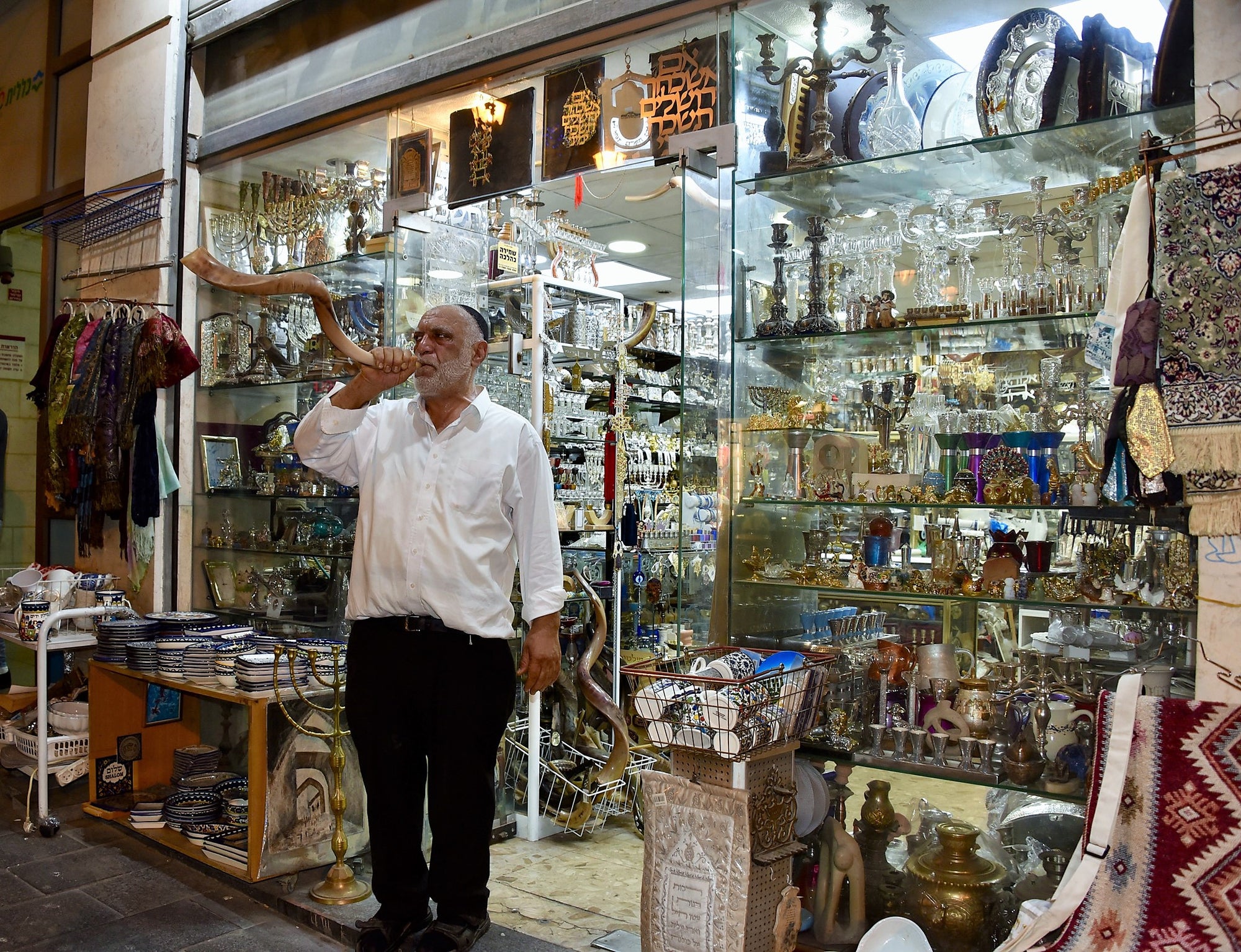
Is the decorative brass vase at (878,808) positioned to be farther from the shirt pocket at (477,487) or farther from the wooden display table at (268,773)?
the wooden display table at (268,773)

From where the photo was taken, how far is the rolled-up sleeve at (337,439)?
9.82 feet

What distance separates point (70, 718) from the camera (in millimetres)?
4480

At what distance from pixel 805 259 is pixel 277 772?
2499 millimetres

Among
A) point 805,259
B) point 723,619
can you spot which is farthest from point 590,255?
point 723,619

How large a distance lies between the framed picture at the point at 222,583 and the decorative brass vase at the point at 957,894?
137 inches

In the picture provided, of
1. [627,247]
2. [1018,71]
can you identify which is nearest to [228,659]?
[1018,71]

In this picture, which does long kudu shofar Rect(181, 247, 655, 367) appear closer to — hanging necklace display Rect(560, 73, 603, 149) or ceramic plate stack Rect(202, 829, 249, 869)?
hanging necklace display Rect(560, 73, 603, 149)

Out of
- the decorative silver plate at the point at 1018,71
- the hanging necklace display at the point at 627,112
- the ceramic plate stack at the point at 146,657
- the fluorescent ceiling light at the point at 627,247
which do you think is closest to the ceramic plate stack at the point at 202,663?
the ceramic plate stack at the point at 146,657

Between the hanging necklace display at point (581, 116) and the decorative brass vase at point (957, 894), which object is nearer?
the decorative brass vase at point (957, 894)

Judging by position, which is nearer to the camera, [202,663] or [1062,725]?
[1062,725]

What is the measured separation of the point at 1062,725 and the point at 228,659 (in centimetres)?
287

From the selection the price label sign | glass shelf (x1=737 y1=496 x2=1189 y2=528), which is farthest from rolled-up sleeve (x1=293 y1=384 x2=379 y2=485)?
the price label sign

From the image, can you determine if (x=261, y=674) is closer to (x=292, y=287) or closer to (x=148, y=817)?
(x=148, y=817)

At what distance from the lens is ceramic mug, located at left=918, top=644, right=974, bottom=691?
281 cm
